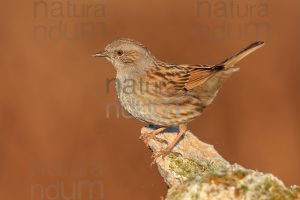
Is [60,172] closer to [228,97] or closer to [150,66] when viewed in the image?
[228,97]

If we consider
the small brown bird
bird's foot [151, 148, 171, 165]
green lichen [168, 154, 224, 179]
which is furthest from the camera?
the small brown bird

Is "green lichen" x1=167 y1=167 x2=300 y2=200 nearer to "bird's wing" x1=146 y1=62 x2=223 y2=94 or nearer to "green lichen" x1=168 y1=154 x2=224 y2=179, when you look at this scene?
"green lichen" x1=168 y1=154 x2=224 y2=179

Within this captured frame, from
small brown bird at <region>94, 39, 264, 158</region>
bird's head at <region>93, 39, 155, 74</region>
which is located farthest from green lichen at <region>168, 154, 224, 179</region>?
bird's head at <region>93, 39, 155, 74</region>

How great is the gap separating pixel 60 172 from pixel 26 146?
29.3 inches

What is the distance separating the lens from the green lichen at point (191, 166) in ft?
20.9

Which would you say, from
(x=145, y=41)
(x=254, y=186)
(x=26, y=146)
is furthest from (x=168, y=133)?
(x=145, y=41)

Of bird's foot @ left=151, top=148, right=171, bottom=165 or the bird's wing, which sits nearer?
bird's foot @ left=151, top=148, right=171, bottom=165

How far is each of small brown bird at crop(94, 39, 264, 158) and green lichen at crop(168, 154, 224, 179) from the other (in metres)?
0.83

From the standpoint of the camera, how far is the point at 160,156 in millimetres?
7113

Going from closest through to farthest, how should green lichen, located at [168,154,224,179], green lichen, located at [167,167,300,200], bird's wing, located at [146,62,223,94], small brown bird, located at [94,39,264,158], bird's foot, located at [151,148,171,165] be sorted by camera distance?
green lichen, located at [167,167,300,200], green lichen, located at [168,154,224,179], bird's foot, located at [151,148,171,165], small brown bird, located at [94,39,264,158], bird's wing, located at [146,62,223,94]

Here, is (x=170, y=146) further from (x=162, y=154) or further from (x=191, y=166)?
(x=191, y=166)

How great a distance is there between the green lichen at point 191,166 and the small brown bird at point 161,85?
83 cm

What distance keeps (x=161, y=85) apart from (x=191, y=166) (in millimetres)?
1507

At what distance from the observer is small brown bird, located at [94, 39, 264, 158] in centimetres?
761
